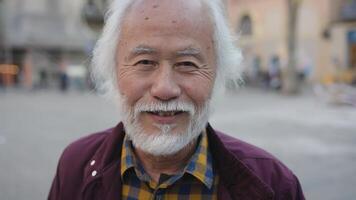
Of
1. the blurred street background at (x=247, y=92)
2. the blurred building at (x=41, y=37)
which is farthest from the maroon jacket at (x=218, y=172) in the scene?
the blurred building at (x=41, y=37)

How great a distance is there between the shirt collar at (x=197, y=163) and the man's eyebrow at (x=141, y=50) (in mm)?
393

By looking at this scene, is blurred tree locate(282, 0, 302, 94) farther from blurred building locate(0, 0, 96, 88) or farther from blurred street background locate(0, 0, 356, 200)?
blurred building locate(0, 0, 96, 88)

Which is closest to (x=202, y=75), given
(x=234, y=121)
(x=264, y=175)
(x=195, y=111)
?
(x=195, y=111)

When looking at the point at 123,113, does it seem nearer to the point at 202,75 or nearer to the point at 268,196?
the point at 202,75

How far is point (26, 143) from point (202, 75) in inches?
285

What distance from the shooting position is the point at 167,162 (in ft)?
5.75

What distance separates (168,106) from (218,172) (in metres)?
0.36

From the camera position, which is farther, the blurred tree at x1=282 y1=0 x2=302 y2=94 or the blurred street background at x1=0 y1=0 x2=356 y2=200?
the blurred tree at x1=282 y1=0 x2=302 y2=94

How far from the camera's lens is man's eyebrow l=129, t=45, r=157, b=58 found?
63.6 inches

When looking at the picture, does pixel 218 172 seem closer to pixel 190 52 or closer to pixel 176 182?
pixel 176 182

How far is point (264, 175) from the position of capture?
174 centimetres

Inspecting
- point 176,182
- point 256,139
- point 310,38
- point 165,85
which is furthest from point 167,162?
point 310,38

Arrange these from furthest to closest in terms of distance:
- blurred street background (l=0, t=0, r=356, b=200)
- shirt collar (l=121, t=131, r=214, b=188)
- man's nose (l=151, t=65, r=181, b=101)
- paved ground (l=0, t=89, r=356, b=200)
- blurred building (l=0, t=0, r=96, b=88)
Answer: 1. blurred building (l=0, t=0, r=96, b=88)
2. blurred street background (l=0, t=0, r=356, b=200)
3. paved ground (l=0, t=89, r=356, b=200)
4. shirt collar (l=121, t=131, r=214, b=188)
5. man's nose (l=151, t=65, r=181, b=101)

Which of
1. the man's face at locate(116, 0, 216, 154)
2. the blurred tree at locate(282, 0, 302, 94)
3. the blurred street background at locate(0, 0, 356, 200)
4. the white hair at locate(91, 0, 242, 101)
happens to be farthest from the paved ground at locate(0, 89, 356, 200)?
the blurred tree at locate(282, 0, 302, 94)
